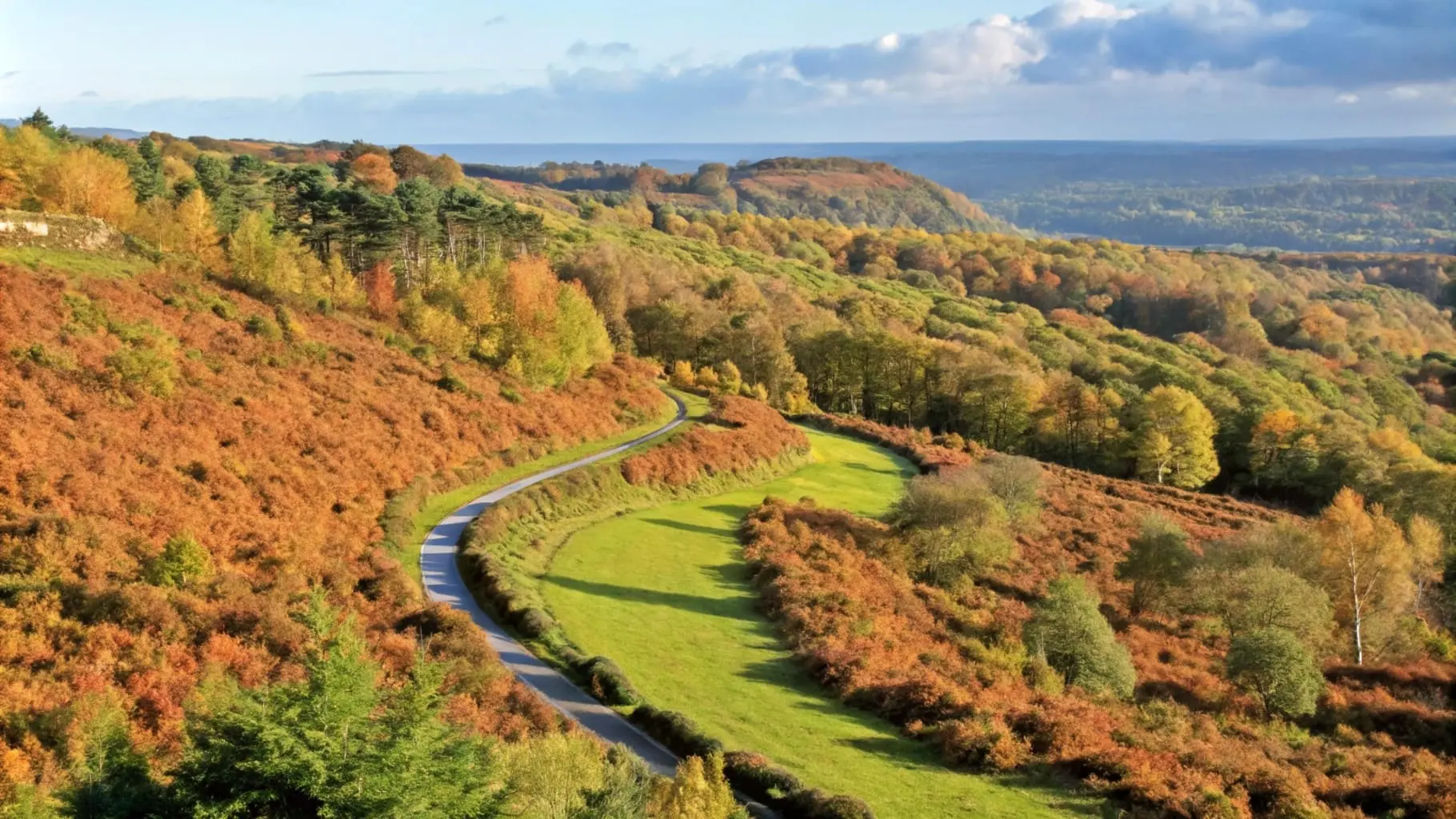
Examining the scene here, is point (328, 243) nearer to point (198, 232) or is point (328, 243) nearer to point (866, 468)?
point (198, 232)

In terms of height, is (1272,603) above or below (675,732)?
below

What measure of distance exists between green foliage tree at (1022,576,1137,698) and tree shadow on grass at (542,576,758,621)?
11.3 metres

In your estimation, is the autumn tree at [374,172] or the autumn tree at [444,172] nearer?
the autumn tree at [374,172]

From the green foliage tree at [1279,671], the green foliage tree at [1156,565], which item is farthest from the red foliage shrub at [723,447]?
the green foliage tree at [1279,671]

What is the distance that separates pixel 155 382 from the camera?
126ft

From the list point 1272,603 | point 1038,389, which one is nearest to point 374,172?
point 1038,389

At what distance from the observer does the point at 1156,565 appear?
154 ft

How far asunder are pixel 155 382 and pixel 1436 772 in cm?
4771

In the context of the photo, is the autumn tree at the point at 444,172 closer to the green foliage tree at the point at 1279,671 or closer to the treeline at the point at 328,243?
the treeline at the point at 328,243

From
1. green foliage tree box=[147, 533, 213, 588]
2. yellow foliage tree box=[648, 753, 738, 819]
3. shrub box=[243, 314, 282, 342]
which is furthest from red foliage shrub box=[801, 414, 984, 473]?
yellow foliage tree box=[648, 753, 738, 819]

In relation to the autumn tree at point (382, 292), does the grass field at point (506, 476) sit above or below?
below

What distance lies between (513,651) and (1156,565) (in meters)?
33.4

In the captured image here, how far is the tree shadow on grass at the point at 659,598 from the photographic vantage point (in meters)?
35.4

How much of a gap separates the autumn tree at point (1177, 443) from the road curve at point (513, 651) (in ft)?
207
